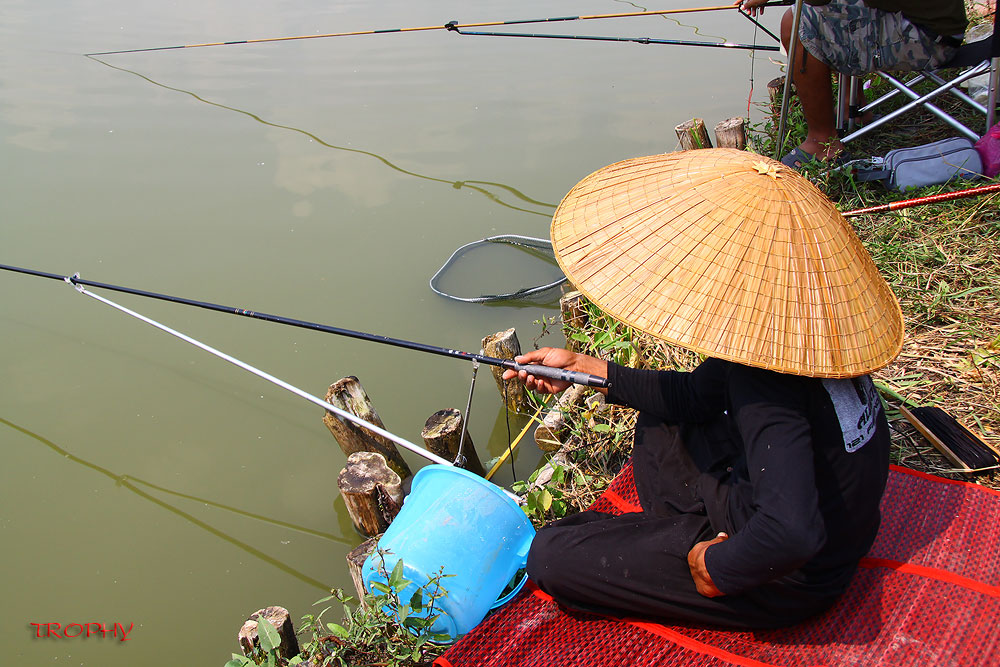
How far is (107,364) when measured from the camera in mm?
3752

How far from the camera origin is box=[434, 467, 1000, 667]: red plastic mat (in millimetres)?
1753

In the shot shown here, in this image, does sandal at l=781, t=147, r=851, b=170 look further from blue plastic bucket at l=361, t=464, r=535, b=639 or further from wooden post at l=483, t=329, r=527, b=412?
blue plastic bucket at l=361, t=464, r=535, b=639

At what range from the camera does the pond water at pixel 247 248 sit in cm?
292

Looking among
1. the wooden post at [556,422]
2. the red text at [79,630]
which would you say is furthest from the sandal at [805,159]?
the red text at [79,630]

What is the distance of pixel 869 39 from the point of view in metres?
3.54

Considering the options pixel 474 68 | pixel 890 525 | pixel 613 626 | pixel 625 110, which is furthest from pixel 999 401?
pixel 474 68

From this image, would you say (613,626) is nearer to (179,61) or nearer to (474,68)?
(474,68)

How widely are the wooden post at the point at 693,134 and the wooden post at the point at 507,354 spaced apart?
200 centimetres

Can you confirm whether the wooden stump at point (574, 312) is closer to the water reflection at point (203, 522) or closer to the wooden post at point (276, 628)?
the water reflection at point (203, 522)

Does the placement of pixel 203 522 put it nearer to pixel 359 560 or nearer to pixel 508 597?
pixel 359 560

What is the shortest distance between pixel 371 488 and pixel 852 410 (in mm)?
1555

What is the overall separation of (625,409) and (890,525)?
98 centimetres

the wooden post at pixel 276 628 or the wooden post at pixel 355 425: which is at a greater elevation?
the wooden post at pixel 355 425

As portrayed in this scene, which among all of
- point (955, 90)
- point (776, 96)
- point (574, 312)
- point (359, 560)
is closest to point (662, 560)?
point (359, 560)
